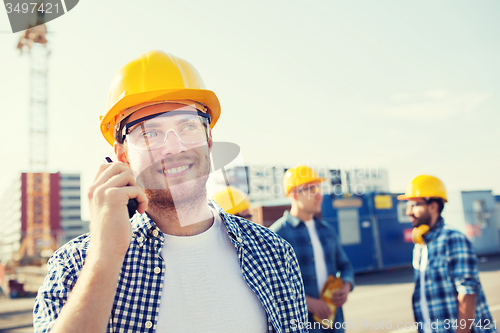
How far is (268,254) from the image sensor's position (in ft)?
5.95

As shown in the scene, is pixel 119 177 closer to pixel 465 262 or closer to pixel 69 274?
pixel 69 274

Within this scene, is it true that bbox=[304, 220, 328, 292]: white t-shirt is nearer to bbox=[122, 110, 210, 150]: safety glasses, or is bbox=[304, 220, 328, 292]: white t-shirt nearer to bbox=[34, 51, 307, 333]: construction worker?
bbox=[34, 51, 307, 333]: construction worker

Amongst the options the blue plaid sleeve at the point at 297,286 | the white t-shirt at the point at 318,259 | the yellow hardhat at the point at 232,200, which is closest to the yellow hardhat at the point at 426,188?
the white t-shirt at the point at 318,259

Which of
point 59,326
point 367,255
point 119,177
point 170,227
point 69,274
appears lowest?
point 367,255

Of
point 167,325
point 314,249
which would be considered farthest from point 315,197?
point 167,325

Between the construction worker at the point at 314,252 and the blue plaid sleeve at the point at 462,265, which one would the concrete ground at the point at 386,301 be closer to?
the construction worker at the point at 314,252

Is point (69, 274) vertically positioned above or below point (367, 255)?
above

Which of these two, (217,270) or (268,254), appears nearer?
(217,270)

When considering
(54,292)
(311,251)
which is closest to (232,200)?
(311,251)

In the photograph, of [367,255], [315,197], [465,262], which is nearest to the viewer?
[465,262]

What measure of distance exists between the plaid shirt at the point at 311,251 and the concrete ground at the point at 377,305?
3.59 meters

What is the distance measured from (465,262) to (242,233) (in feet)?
8.27

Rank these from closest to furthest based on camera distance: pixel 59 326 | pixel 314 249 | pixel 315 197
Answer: pixel 59 326 < pixel 314 249 < pixel 315 197

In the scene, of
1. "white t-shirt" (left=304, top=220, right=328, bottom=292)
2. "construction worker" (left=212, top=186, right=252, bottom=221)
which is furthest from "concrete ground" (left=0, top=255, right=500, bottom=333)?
"construction worker" (left=212, top=186, right=252, bottom=221)
